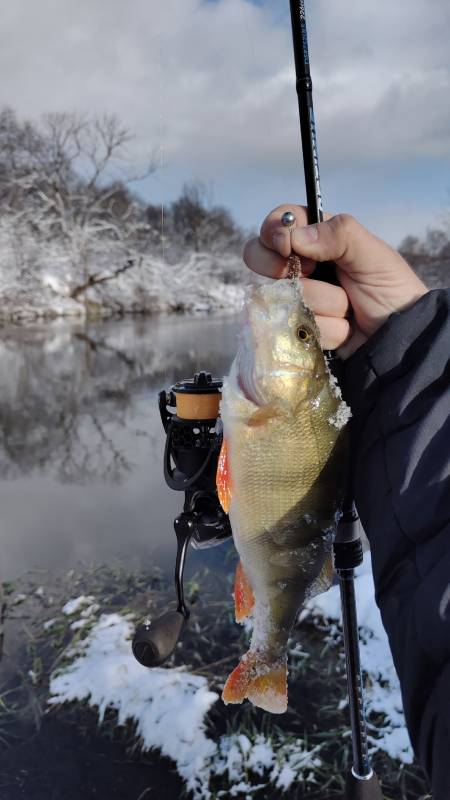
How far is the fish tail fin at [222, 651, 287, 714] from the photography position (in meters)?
1.47

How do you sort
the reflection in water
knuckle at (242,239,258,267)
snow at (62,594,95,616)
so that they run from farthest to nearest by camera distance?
the reflection in water < snow at (62,594,95,616) < knuckle at (242,239,258,267)

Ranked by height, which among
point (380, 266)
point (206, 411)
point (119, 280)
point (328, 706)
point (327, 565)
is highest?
point (119, 280)

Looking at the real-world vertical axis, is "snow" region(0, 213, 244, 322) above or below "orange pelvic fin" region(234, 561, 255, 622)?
above

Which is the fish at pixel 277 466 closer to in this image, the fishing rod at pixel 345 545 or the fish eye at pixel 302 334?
the fish eye at pixel 302 334

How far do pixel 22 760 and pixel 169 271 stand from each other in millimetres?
30542

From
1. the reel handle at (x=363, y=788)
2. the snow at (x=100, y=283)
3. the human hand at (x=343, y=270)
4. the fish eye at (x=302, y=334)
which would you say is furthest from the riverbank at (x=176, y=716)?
the snow at (x=100, y=283)

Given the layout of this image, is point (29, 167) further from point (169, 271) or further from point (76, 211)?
point (169, 271)

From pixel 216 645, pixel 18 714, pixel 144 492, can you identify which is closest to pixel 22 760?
pixel 18 714

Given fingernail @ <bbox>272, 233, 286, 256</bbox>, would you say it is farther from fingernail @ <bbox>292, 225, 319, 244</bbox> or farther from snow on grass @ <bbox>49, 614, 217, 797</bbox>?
snow on grass @ <bbox>49, 614, 217, 797</bbox>

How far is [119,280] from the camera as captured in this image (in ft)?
97.9

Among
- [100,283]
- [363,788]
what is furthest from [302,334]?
[100,283]

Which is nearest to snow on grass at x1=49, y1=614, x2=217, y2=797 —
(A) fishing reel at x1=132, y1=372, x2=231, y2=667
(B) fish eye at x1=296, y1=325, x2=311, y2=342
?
(A) fishing reel at x1=132, y1=372, x2=231, y2=667

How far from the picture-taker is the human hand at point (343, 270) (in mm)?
1559

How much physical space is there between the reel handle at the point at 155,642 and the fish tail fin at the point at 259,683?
0.72 feet
